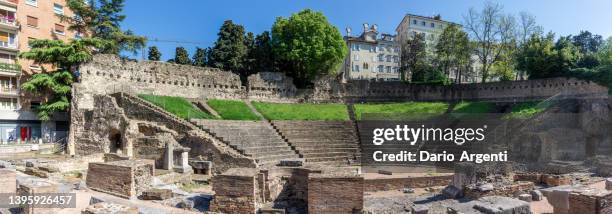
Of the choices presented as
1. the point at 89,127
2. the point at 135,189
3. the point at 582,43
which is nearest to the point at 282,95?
the point at 89,127

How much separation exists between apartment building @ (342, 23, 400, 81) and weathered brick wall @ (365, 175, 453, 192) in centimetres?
3810

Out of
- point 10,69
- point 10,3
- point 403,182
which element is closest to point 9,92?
point 10,69

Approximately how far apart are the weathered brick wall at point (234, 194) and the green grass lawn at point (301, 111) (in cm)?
1923

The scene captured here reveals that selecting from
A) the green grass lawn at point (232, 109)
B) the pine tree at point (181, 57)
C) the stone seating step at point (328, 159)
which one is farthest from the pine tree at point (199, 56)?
the stone seating step at point (328, 159)

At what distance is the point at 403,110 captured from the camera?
30.8m

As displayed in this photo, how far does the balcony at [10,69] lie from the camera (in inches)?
1107

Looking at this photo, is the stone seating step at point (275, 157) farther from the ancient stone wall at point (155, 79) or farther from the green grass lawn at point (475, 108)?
the green grass lawn at point (475, 108)

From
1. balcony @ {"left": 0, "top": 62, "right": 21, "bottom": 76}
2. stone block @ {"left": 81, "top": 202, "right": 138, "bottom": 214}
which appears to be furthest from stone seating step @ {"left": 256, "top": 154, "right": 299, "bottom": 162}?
balcony @ {"left": 0, "top": 62, "right": 21, "bottom": 76}

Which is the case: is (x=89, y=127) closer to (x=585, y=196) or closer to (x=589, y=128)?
(x=585, y=196)

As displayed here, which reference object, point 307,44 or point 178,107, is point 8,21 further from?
point 307,44

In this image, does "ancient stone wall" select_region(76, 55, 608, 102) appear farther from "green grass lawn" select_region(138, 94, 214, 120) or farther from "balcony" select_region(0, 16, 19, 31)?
"balcony" select_region(0, 16, 19, 31)

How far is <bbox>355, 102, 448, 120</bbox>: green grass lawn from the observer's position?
28.6 m

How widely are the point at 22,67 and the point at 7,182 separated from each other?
28447mm

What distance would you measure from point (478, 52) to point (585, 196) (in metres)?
35.8
